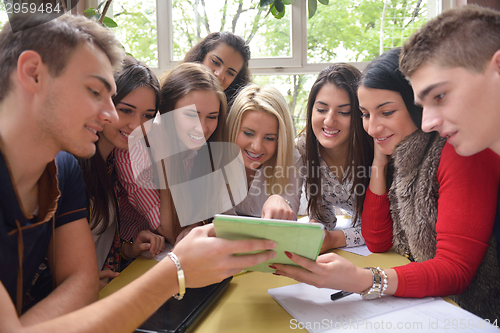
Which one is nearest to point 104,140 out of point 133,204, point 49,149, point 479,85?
point 133,204

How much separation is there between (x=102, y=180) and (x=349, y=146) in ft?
3.49

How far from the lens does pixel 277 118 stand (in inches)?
63.2

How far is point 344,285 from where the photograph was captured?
2.70 feet

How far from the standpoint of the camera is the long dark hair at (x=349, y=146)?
4.83 ft

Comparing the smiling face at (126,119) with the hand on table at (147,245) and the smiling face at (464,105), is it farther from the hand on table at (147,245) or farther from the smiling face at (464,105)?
the smiling face at (464,105)

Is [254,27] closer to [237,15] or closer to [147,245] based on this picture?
[237,15]

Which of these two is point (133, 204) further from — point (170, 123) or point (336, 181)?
point (336, 181)

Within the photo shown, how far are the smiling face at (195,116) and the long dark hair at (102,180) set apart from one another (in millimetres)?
210

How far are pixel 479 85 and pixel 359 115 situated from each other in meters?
0.73

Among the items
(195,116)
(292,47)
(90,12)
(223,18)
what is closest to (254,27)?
(223,18)

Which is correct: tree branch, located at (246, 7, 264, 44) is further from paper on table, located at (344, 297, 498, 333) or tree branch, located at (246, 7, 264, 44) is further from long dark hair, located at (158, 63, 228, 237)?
paper on table, located at (344, 297, 498, 333)

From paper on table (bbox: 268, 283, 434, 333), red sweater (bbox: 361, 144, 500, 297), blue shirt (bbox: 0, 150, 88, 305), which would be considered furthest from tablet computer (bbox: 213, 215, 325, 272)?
blue shirt (bbox: 0, 150, 88, 305)

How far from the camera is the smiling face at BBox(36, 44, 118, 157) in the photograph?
29.0 inches

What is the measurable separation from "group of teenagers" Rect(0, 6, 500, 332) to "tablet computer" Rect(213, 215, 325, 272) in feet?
0.08
